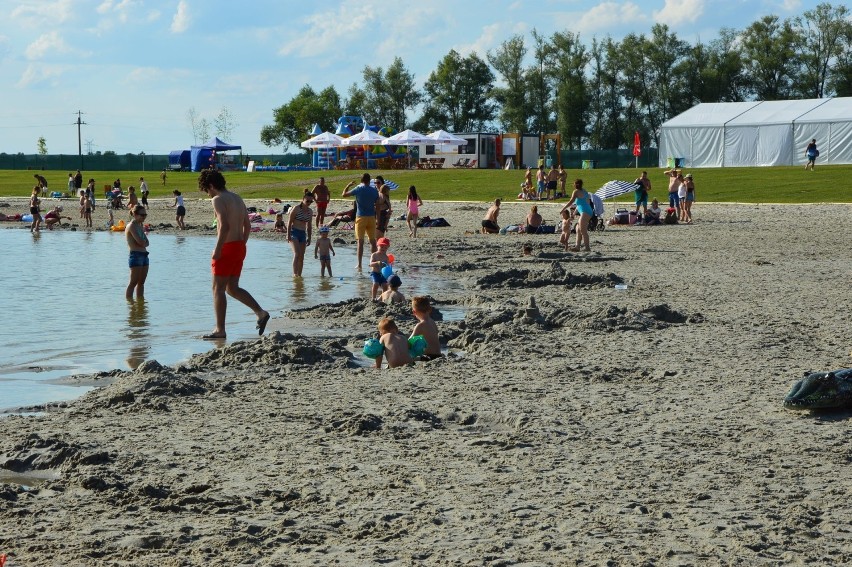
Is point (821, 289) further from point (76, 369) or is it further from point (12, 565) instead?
point (12, 565)

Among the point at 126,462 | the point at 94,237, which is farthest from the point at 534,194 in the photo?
the point at 126,462

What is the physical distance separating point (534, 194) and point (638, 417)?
3401cm

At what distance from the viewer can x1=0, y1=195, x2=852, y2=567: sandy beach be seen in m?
4.74

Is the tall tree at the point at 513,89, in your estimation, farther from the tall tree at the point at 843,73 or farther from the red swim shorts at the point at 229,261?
the red swim shorts at the point at 229,261

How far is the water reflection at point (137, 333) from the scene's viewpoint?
10531 millimetres

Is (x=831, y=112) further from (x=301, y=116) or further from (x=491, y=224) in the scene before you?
(x=301, y=116)

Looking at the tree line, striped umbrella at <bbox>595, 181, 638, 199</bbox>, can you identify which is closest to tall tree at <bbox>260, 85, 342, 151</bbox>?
the tree line

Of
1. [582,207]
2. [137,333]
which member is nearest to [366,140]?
[582,207]

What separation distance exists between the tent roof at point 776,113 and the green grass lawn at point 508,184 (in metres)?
4.55

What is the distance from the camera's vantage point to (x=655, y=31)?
284 feet

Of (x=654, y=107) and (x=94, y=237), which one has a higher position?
(x=654, y=107)

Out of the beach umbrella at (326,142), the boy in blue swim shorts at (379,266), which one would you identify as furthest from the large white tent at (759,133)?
the boy in blue swim shorts at (379,266)

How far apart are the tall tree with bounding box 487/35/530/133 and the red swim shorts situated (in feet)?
272

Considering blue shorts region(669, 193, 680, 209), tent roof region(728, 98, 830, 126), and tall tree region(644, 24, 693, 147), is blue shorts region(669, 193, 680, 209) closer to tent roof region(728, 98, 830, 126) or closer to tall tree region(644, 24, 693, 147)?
tent roof region(728, 98, 830, 126)
